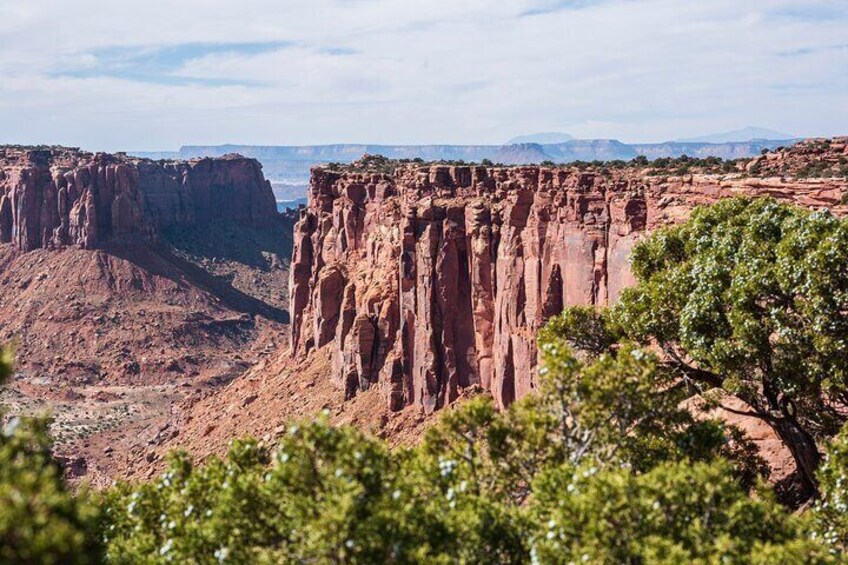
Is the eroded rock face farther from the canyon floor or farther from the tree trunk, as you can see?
the tree trunk

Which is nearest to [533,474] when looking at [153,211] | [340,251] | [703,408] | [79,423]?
[703,408]

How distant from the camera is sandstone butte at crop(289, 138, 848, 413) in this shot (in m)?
39.6

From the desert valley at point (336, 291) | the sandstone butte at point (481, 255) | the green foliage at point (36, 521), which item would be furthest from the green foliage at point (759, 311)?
the green foliage at point (36, 521)

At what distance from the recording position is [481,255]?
49.3m

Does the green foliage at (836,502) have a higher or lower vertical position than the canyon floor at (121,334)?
higher

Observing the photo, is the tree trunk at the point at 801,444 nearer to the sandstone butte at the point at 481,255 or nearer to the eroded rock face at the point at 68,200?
the sandstone butte at the point at 481,255

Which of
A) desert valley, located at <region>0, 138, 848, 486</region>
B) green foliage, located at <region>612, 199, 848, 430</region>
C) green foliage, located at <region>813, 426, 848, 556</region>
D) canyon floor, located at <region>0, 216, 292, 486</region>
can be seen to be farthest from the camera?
canyon floor, located at <region>0, 216, 292, 486</region>

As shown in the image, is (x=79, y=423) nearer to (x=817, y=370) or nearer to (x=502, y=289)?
(x=502, y=289)

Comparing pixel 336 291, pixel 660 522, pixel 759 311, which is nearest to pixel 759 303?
pixel 759 311

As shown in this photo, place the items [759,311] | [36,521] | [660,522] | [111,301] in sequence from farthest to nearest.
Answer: [111,301], [759,311], [660,522], [36,521]

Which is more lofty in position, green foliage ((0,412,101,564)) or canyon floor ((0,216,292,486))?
green foliage ((0,412,101,564))

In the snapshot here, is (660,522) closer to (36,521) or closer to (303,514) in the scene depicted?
(303,514)

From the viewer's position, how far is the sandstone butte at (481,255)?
39562mm

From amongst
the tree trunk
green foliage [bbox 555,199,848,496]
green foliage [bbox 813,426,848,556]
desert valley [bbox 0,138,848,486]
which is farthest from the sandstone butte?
green foliage [bbox 813,426,848,556]
